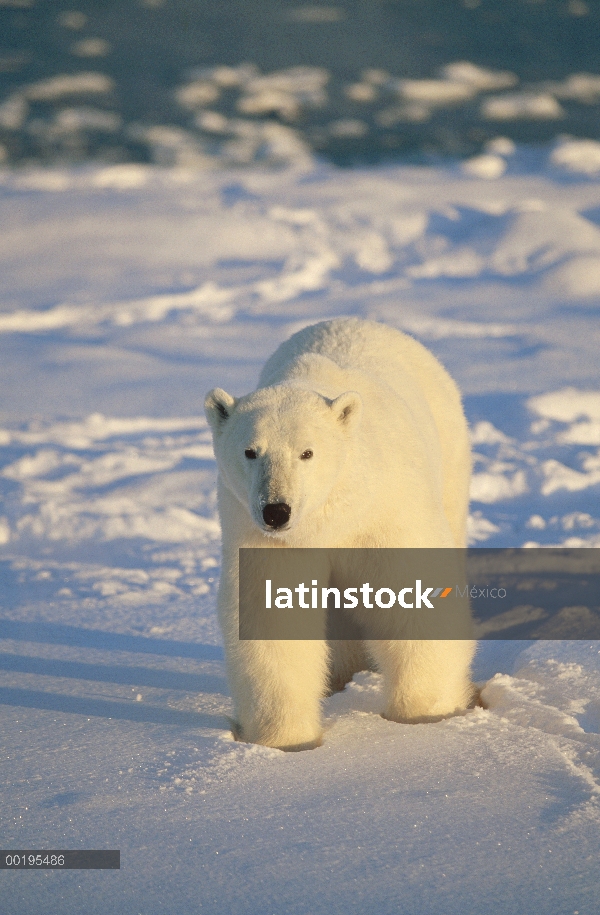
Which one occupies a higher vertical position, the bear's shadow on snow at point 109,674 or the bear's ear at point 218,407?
the bear's ear at point 218,407

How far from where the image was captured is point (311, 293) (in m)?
9.98

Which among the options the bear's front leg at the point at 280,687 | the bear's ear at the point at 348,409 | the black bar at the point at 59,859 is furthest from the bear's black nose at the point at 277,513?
the black bar at the point at 59,859

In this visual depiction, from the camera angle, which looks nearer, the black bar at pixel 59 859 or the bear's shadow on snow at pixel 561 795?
the black bar at pixel 59 859

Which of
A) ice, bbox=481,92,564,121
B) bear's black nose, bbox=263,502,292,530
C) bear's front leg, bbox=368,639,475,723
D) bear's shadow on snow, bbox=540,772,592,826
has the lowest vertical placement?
bear's shadow on snow, bbox=540,772,592,826

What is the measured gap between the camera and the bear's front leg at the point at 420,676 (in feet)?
9.71

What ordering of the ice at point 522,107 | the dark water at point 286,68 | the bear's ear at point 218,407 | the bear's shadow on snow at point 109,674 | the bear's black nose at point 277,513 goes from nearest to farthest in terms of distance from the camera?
the bear's black nose at point 277,513 < the bear's ear at point 218,407 < the bear's shadow on snow at point 109,674 < the dark water at point 286,68 < the ice at point 522,107

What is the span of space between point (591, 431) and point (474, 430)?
2.56 feet

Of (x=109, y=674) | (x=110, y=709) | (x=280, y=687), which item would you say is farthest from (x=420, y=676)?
(x=109, y=674)

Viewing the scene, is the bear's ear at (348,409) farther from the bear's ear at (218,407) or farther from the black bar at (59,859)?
the black bar at (59,859)

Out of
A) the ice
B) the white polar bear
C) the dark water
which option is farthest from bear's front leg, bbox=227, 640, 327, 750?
the ice

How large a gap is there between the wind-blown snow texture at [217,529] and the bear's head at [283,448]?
74 cm

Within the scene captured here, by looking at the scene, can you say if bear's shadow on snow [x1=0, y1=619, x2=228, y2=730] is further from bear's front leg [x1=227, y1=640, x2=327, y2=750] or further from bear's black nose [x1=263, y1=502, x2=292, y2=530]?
bear's black nose [x1=263, y1=502, x2=292, y2=530]

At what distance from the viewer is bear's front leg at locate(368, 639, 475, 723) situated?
2.96 metres

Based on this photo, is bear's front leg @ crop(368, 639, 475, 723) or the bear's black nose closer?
the bear's black nose
